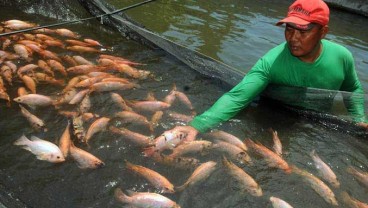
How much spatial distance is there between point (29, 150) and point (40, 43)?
3269 millimetres

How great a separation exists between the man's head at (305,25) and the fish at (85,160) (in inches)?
96.0

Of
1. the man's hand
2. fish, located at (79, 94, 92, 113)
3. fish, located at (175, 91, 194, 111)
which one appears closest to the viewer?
the man's hand

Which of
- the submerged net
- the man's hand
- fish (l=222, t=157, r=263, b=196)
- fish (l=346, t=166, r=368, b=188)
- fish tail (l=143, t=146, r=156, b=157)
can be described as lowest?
fish tail (l=143, t=146, r=156, b=157)

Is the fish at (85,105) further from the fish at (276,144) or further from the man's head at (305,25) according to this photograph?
the man's head at (305,25)

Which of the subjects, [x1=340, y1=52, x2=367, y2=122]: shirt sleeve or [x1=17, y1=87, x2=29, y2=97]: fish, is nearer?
[x1=340, y1=52, x2=367, y2=122]: shirt sleeve

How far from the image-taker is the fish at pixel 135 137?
431cm

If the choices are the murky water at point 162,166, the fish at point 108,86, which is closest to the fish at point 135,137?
the murky water at point 162,166

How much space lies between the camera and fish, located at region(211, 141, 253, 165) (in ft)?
13.9

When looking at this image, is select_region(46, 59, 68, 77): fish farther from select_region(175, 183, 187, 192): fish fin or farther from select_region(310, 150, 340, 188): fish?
select_region(310, 150, 340, 188): fish

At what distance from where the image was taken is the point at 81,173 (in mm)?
3785

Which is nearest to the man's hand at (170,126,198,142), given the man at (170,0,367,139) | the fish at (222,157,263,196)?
the man at (170,0,367,139)

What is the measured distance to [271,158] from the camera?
14.0 ft

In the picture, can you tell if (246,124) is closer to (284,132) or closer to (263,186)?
(284,132)

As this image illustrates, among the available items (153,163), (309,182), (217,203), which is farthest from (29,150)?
(309,182)
